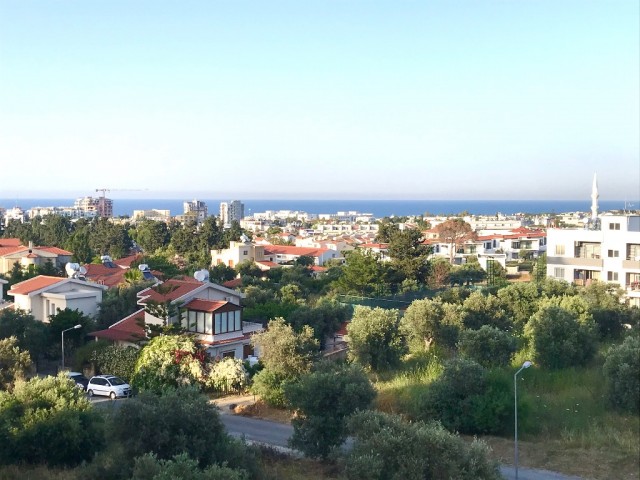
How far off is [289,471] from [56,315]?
17.0m

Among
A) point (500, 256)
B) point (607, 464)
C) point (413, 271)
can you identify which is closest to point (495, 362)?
point (607, 464)

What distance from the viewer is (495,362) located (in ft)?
66.7

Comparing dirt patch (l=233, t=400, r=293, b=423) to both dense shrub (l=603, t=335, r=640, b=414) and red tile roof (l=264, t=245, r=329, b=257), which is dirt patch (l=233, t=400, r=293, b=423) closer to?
dense shrub (l=603, t=335, r=640, b=414)

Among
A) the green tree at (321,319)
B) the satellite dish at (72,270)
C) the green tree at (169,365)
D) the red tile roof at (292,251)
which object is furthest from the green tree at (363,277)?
the red tile roof at (292,251)

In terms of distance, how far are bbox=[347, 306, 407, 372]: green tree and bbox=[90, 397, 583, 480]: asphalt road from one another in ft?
14.9

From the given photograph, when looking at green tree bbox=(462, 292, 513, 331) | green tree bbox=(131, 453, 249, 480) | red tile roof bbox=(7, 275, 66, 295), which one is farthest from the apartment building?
green tree bbox=(131, 453, 249, 480)

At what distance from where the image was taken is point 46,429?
1288 centimetres

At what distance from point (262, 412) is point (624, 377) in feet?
32.1

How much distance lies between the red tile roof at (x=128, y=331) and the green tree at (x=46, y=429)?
417 inches

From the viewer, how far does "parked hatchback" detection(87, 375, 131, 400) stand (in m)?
21.1

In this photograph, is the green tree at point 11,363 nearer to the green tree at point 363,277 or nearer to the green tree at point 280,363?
the green tree at point 280,363

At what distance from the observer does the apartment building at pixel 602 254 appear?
3609 centimetres

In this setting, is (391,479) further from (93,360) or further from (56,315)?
(56,315)

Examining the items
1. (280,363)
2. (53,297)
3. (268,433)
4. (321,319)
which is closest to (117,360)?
(280,363)
